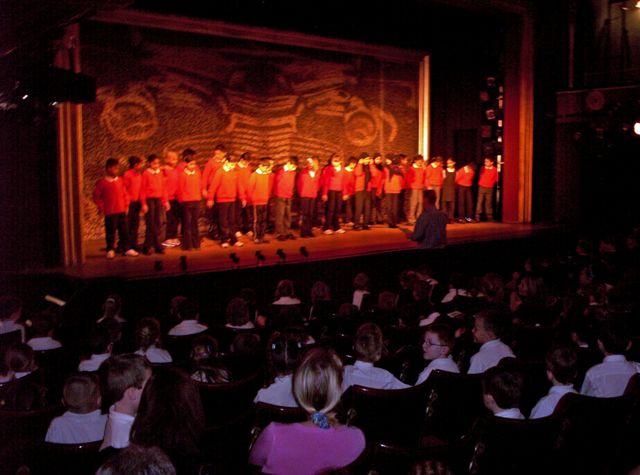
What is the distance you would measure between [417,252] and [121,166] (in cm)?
554

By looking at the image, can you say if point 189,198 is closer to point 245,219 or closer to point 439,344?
point 245,219

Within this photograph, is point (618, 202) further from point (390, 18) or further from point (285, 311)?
point (285, 311)

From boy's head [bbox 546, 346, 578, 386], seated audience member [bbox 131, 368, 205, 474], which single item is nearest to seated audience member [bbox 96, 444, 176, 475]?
seated audience member [bbox 131, 368, 205, 474]

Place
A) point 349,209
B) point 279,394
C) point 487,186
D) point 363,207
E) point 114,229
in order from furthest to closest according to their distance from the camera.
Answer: point 487,186 < point 349,209 < point 363,207 < point 114,229 < point 279,394

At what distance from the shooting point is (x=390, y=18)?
1378cm

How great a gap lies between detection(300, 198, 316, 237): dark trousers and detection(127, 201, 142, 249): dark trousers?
3308mm

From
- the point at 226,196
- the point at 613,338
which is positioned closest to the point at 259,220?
the point at 226,196

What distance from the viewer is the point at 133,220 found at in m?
10.9

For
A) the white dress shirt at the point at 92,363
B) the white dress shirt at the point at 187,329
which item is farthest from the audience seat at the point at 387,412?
the white dress shirt at the point at 187,329

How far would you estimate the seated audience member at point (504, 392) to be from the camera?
3730 millimetres

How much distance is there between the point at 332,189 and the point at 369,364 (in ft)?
31.0

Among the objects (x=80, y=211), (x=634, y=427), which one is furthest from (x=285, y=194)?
(x=634, y=427)

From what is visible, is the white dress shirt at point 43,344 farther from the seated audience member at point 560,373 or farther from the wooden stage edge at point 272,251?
the seated audience member at point 560,373

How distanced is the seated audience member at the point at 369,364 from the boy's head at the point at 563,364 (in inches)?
35.4
